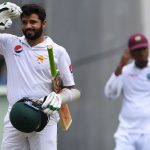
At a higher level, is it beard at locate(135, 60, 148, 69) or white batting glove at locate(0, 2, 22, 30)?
white batting glove at locate(0, 2, 22, 30)

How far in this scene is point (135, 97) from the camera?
614cm

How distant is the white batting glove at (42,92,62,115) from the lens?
18.3 ft

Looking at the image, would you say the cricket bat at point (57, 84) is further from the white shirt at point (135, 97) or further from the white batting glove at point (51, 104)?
the white shirt at point (135, 97)

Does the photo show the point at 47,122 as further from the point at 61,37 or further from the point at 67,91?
the point at 61,37

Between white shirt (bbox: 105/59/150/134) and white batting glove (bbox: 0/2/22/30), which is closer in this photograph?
white batting glove (bbox: 0/2/22/30)

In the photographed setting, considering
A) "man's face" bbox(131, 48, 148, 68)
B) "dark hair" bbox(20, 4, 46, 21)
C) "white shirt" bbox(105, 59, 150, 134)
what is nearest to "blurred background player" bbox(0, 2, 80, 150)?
"dark hair" bbox(20, 4, 46, 21)

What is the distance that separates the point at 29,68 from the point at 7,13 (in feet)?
1.66

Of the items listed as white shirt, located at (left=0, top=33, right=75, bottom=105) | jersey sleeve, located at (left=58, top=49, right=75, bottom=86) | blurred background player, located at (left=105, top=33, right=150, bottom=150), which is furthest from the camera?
blurred background player, located at (left=105, top=33, right=150, bottom=150)

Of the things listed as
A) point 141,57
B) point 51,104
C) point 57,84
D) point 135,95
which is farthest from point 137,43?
point 51,104

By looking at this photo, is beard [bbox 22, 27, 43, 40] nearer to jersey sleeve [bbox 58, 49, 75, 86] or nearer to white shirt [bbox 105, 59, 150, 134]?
jersey sleeve [bbox 58, 49, 75, 86]

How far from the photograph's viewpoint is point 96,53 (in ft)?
29.1

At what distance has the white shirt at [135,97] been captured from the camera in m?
6.12

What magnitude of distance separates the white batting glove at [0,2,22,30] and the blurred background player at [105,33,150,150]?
1.08 m

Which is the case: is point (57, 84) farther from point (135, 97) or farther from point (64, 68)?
point (135, 97)
